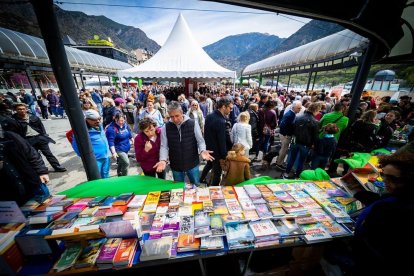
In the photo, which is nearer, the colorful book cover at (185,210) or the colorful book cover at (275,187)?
the colorful book cover at (185,210)

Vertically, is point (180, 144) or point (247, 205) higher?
point (180, 144)

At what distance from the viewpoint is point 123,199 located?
215cm

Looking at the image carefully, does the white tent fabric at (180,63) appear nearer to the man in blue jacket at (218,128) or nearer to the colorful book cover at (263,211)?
the man in blue jacket at (218,128)

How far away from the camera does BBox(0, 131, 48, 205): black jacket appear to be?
202cm

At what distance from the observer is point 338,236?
1.71 metres

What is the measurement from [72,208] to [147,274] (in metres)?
1.17

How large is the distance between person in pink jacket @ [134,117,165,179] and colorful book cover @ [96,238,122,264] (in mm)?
1517

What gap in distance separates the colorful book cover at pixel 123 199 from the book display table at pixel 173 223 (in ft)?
0.04

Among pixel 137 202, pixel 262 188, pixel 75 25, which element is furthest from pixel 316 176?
pixel 75 25

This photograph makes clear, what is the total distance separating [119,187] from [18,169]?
1.22 meters

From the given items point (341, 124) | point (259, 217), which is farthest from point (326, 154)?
point (259, 217)

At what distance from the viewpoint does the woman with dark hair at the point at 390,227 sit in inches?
Answer: 49.3

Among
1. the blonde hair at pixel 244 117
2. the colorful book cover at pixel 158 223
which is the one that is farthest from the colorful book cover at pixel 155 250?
the blonde hair at pixel 244 117

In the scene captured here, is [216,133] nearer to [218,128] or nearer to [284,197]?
[218,128]
